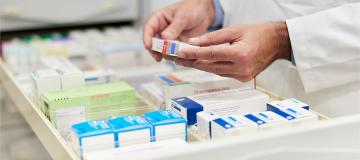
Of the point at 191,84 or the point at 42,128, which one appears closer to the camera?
the point at 42,128

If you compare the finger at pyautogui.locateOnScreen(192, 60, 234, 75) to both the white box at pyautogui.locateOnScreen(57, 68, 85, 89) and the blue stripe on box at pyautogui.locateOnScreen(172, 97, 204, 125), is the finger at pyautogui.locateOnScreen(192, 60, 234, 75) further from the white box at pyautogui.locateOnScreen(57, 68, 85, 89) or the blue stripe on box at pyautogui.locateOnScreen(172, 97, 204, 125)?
the white box at pyautogui.locateOnScreen(57, 68, 85, 89)

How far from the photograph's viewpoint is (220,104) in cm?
91

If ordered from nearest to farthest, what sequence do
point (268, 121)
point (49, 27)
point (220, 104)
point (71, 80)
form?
point (268, 121)
point (220, 104)
point (71, 80)
point (49, 27)

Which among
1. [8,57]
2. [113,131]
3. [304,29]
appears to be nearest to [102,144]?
[113,131]

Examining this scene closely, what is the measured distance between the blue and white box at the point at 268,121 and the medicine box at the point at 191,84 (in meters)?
0.20

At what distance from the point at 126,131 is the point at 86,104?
0.27 meters

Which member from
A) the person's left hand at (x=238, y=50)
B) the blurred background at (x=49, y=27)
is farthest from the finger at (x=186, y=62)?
the blurred background at (x=49, y=27)

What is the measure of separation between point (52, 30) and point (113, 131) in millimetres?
1739

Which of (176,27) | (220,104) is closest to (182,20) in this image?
(176,27)

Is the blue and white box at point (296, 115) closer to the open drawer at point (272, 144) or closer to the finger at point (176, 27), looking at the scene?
the open drawer at point (272, 144)

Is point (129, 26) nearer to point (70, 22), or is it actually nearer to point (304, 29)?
point (70, 22)

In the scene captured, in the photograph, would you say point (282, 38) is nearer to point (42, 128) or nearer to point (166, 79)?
point (166, 79)

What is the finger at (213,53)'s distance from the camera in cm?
92

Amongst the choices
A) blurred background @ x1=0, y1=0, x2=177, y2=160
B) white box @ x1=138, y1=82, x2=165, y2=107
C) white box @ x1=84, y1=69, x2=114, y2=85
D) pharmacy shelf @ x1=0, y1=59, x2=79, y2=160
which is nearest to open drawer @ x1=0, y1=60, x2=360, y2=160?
pharmacy shelf @ x1=0, y1=59, x2=79, y2=160
